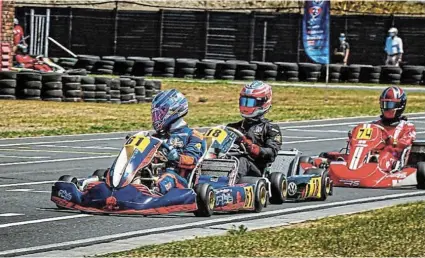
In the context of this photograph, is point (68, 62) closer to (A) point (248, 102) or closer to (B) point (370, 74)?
(B) point (370, 74)

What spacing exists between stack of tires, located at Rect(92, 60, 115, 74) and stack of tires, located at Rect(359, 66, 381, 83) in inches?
305

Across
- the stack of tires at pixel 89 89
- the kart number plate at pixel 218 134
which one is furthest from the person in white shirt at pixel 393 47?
the kart number plate at pixel 218 134

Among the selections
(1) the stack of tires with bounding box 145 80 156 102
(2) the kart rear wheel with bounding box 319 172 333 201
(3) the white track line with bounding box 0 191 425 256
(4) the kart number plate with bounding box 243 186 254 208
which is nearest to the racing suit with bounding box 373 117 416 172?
(3) the white track line with bounding box 0 191 425 256

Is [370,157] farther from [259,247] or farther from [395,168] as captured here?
[259,247]

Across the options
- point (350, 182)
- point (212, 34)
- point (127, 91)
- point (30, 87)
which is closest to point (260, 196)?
point (350, 182)

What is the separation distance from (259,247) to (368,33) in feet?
119

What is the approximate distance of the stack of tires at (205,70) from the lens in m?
40.2

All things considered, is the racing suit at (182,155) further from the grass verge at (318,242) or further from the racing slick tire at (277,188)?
the grass verge at (318,242)

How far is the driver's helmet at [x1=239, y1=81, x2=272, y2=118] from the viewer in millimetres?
12977

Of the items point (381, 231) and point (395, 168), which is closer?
point (381, 231)

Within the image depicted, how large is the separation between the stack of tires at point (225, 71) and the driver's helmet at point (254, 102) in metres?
27.0

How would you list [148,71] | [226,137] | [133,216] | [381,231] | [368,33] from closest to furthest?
[381,231]
[133,216]
[226,137]
[148,71]
[368,33]

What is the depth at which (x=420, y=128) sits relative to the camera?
83.7 feet

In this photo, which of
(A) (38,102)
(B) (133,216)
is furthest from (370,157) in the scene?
(A) (38,102)
